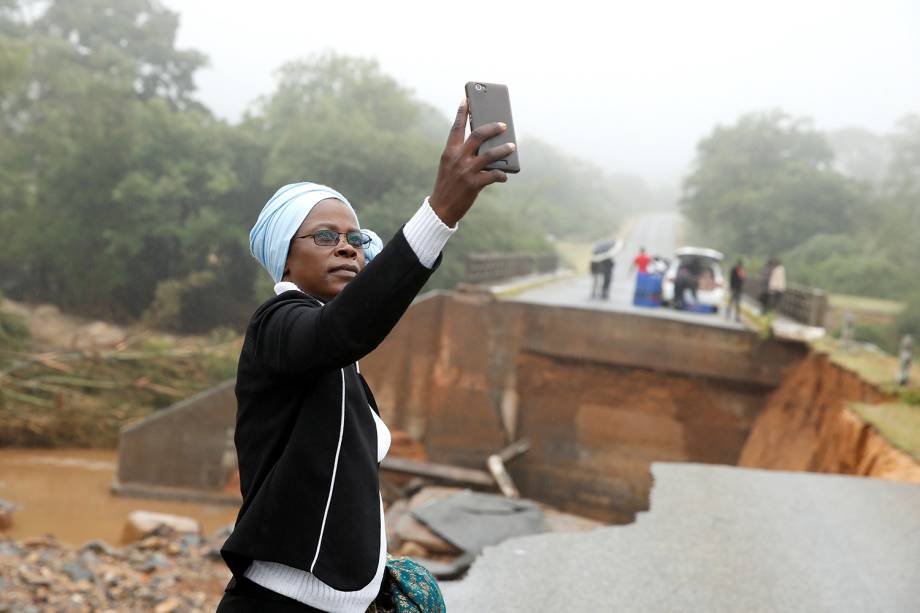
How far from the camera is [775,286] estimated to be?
676 inches

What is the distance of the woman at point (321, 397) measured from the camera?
170 cm

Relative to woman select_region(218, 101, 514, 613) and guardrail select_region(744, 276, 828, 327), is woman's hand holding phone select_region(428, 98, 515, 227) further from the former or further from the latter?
guardrail select_region(744, 276, 828, 327)

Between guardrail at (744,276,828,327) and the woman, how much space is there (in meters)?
14.9

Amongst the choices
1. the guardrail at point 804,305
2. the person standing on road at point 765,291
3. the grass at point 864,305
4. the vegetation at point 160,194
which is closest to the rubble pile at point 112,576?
the guardrail at point 804,305

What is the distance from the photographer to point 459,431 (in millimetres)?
17703

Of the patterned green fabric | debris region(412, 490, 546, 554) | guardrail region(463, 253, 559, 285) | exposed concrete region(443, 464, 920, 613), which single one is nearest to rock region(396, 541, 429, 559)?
debris region(412, 490, 546, 554)

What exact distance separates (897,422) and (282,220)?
8446 millimetres

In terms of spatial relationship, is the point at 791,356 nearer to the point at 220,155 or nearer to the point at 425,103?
the point at 220,155

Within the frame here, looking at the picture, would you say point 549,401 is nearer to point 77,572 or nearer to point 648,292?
point 648,292

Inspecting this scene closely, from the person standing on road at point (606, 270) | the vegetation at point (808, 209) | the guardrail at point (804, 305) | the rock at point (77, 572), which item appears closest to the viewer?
the rock at point (77, 572)

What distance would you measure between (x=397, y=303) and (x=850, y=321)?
510 inches

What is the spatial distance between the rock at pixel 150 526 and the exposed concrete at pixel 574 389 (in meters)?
6.17

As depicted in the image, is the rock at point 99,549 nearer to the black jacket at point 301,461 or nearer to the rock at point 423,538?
the rock at point 423,538

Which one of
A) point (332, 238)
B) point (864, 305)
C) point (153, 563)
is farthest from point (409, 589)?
point (864, 305)
